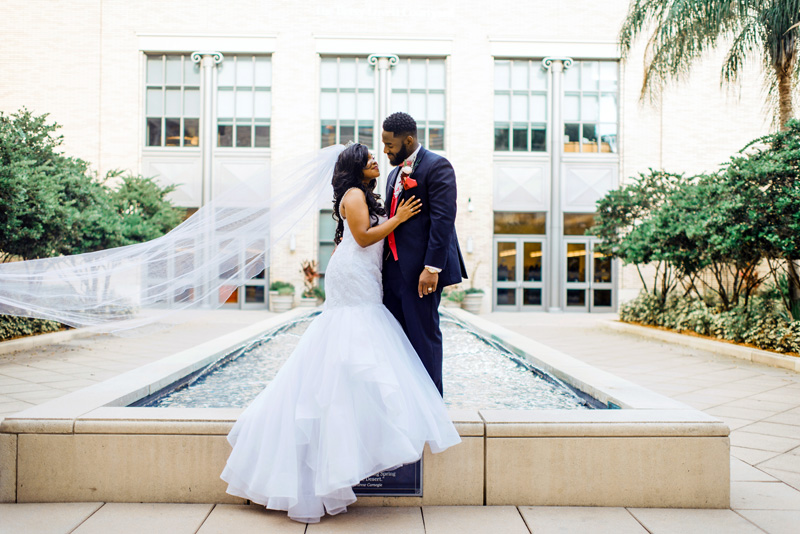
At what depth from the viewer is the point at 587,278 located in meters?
20.6

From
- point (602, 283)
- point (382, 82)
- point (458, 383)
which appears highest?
point (382, 82)

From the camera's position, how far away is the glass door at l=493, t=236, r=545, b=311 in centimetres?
2059

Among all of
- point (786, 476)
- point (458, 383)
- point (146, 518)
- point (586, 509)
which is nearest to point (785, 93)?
point (458, 383)

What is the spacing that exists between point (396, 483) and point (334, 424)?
57 cm

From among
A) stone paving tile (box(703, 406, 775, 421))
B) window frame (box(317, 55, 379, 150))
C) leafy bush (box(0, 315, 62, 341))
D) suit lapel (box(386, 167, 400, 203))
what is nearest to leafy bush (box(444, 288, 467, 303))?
window frame (box(317, 55, 379, 150))

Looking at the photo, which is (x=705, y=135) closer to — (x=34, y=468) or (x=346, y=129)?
(x=346, y=129)

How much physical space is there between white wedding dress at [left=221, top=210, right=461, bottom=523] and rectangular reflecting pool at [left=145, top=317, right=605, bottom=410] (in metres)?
1.57

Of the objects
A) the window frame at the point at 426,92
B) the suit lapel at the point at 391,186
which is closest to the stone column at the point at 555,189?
the window frame at the point at 426,92

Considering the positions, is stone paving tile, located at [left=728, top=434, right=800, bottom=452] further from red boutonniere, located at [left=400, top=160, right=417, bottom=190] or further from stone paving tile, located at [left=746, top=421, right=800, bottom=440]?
red boutonniere, located at [left=400, top=160, right=417, bottom=190]

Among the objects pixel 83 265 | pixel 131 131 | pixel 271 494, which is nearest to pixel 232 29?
pixel 131 131

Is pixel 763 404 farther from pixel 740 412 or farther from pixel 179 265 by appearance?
pixel 179 265

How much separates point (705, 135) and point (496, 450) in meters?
20.8

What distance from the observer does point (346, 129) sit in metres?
20.6

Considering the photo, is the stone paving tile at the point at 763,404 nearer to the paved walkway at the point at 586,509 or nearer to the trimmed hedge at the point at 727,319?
the paved walkway at the point at 586,509
